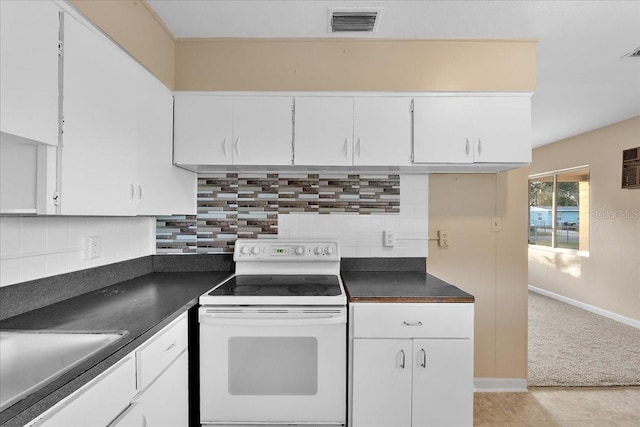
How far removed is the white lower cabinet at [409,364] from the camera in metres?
1.85

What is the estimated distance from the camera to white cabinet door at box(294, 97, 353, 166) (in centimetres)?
217

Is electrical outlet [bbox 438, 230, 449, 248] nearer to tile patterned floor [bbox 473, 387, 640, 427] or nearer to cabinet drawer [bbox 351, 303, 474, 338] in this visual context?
cabinet drawer [bbox 351, 303, 474, 338]

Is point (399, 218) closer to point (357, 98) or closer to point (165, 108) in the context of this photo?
point (357, 98)

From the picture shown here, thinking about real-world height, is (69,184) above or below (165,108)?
below

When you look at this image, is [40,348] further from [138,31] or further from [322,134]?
[322,134]

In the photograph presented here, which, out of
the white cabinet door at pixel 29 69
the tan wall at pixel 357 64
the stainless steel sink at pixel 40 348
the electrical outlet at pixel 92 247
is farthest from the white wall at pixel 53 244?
the tan wall at pixel 357 64

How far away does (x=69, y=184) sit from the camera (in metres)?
1.25

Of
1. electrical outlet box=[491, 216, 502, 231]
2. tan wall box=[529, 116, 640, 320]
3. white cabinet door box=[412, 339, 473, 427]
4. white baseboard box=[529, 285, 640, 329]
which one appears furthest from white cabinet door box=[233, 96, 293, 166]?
white baseboard box=[529, 285, 640, 329]

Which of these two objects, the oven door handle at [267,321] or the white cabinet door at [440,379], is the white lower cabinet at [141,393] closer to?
the oven door handle at [267,321]

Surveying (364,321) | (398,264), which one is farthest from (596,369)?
(364,321)

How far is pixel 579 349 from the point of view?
3.41 metres

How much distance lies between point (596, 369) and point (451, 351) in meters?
2.07

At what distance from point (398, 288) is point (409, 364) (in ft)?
1.33

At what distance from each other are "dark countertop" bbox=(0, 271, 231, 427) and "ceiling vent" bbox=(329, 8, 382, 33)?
1.71 meters
